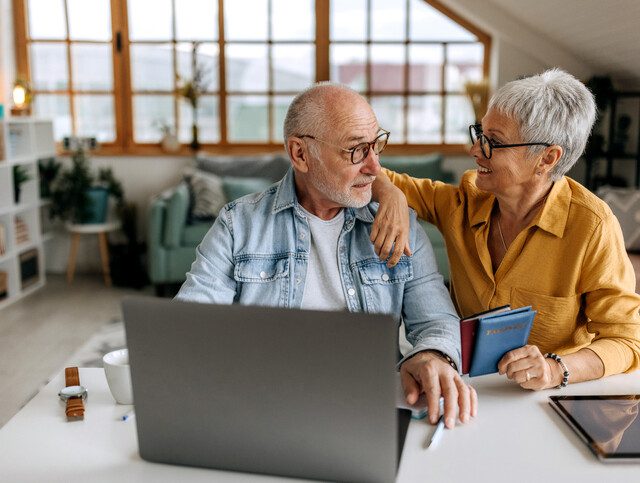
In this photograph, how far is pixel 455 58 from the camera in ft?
19.4

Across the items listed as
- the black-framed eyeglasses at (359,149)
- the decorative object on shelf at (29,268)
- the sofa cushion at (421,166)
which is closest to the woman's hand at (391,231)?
the black-framed eyeglasses at (359,149)

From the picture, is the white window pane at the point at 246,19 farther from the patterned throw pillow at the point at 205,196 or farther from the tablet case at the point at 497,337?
the tablet case at the point at 497,337

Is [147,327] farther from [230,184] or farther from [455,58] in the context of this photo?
[455,58]

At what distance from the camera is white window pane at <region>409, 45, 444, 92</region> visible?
19.3 ft

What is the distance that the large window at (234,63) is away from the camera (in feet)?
18.7

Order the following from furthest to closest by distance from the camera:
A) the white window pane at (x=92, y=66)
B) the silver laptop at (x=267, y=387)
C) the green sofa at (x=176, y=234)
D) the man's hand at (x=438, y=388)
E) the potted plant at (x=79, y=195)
Answer: the white window pane at (x=92, y=66)
the potted plant at (x=79, y=195)
the green sofa at (x=176, y=234)
the man's hand at (x=438, y=388)
the silver laptop at (x=267, y=387)

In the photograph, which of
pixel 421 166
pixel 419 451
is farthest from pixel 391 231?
pixel 421 166

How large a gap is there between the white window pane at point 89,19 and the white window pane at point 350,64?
1.78m

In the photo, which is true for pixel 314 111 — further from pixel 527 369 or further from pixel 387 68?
pixel 387 68

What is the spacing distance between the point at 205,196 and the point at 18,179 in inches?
50.6

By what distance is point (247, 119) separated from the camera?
5.94 meters

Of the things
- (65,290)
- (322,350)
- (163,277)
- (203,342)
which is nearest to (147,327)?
(203,342)

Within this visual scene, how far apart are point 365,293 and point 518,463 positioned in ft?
2.16

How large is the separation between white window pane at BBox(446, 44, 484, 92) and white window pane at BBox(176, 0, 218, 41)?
6.24 ft
